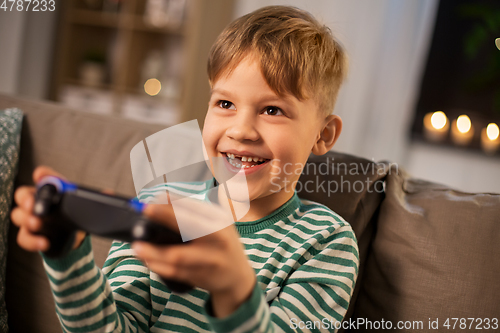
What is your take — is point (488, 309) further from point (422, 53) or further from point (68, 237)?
point (422, 53)

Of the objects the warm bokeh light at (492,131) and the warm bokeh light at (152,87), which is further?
the warm bokeh light at (152,87)

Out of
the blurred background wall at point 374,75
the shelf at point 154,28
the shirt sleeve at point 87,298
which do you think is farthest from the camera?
the shelf at point 154,28

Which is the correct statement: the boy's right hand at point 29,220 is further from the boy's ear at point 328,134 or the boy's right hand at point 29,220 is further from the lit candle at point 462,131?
the lit candle at point 462,131

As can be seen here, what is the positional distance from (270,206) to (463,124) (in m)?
2.17

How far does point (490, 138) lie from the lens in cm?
243

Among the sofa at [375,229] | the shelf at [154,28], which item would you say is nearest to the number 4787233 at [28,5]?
the shelf at [154,28]

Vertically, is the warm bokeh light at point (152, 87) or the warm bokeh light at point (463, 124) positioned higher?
the warm bokeh light at point (463, 124)

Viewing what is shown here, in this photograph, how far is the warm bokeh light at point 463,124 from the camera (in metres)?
2.48

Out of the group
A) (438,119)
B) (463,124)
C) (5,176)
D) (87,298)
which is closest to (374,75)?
(438,119)

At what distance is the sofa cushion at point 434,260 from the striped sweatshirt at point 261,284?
17 cm

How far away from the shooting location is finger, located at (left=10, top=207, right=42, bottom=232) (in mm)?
426

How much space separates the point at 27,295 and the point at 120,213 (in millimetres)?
764

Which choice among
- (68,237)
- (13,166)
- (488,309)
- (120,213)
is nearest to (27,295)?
(13,166)

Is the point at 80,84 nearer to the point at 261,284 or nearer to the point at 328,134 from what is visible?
the point at 328,134
